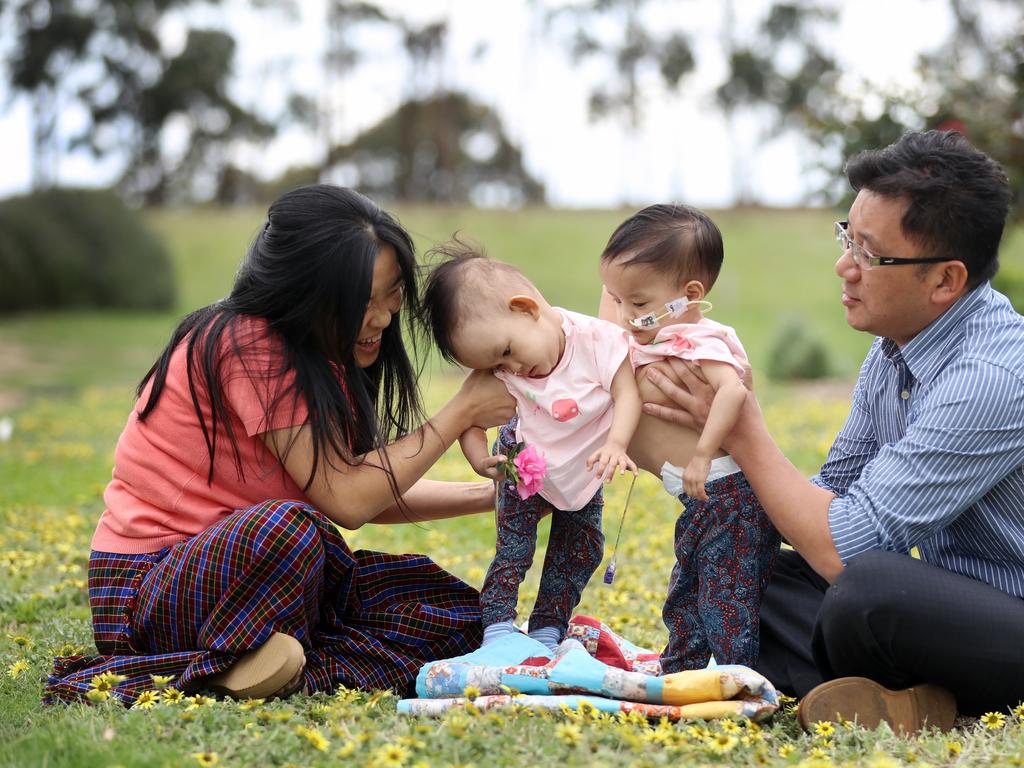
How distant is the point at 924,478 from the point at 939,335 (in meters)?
0.44

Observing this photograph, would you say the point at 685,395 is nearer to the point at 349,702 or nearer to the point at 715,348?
the point at 715,348

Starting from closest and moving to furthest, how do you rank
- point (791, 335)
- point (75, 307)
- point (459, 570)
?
point (459, 570), point (791, 335), point (75, 307)

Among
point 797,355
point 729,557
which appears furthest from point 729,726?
point 797,355

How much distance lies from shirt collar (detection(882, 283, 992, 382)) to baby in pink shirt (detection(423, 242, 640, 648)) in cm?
78

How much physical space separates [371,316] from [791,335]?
11.5 m

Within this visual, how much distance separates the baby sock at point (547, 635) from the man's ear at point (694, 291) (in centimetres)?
114

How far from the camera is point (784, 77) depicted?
3909 cm

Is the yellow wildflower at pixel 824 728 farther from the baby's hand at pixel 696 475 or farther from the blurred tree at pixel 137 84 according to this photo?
the blurred tree at pixel 137 84

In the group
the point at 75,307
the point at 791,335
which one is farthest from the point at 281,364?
the point at 75,307

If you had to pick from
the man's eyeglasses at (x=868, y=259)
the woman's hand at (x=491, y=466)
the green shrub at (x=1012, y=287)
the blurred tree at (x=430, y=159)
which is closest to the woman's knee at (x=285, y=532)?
the woman's hand at (x=491, y=466)

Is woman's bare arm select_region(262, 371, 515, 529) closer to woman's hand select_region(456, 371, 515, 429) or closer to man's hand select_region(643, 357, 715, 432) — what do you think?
woman's hand select_region(456, 371, 515, 429)

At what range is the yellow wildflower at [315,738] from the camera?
2.61 m

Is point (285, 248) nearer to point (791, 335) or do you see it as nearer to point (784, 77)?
point (791, 335)

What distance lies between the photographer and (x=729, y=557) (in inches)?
127
